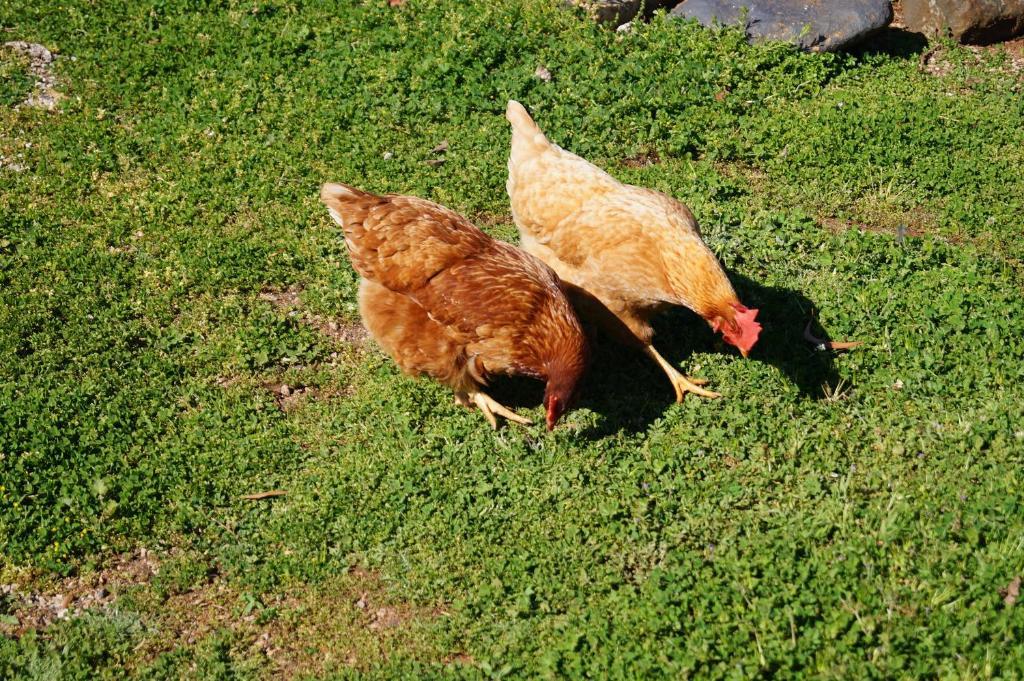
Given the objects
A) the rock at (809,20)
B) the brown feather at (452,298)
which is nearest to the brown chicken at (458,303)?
the brown feather at (452,298)

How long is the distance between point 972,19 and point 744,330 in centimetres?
694

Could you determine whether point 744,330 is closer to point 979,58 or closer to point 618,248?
point 618,248

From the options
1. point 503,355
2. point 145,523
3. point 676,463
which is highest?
point 503,355

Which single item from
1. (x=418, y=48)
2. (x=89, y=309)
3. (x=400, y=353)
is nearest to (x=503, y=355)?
(x=400, y=353)

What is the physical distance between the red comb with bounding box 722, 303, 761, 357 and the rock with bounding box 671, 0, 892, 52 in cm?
512

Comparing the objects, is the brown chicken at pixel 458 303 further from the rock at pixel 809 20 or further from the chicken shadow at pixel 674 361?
the rock at pixel 809 20

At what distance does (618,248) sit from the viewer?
6.50m

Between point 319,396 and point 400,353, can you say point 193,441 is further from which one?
point 400,353

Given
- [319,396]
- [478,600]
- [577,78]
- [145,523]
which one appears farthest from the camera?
[577,78]

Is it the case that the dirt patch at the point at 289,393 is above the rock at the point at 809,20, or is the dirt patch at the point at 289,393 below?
below

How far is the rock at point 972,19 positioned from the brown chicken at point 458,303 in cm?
684

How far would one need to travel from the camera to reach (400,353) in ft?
20.8

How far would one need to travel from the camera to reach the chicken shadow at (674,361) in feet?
21.5

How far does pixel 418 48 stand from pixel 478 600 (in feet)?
20.3
